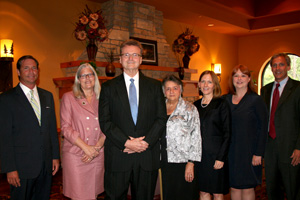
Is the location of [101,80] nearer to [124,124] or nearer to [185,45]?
[185,45]

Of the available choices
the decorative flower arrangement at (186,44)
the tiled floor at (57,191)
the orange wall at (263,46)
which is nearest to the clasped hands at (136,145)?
the tiled floor at (57,191)

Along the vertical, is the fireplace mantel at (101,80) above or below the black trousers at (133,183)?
above

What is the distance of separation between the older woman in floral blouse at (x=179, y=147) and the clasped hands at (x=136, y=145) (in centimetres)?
40

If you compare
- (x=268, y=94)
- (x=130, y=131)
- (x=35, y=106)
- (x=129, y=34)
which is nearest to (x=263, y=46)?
(x=129, y=34)

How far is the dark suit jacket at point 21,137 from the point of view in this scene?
6.61 feet

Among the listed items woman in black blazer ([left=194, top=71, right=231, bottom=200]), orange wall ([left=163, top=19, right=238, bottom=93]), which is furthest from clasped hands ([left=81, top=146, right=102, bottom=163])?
orange wall ([left=163, top=19, right=238, bottom=93])

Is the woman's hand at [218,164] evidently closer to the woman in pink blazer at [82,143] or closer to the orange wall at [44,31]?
the woman in pink blazer at [82,143]

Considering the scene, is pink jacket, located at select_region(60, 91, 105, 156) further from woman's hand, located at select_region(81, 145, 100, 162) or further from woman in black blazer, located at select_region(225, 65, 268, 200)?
woman in black blazer, located at select_region(225, 65, 268, 200)

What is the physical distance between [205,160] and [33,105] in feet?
5.26

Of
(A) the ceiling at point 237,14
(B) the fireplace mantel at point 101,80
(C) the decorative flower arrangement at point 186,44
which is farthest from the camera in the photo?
(C) the decorative flower arrangement at point 186,44

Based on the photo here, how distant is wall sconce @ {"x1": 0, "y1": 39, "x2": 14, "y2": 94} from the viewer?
418cm

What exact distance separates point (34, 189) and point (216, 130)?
167 cm

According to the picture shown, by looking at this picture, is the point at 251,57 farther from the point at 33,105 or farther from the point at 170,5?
the point at 33,105

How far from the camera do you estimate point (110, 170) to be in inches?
76.2
